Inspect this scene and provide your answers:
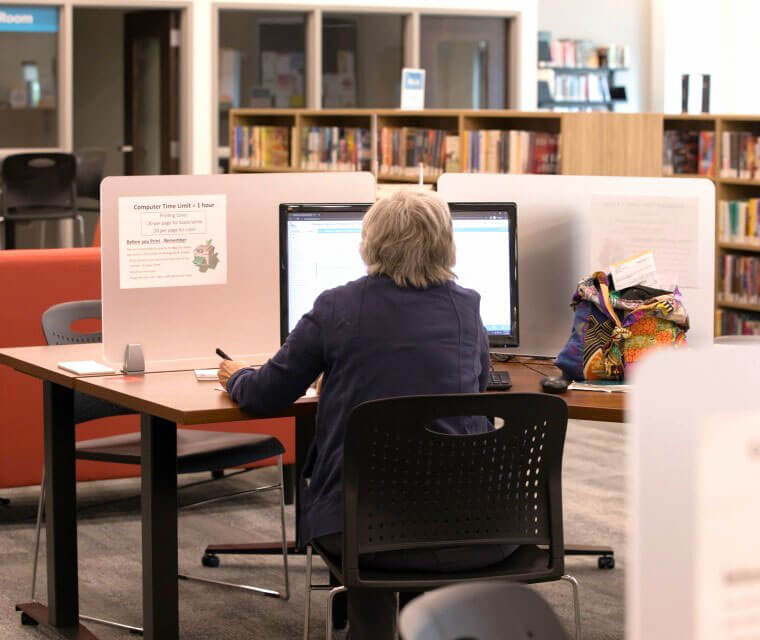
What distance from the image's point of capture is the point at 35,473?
4172mm

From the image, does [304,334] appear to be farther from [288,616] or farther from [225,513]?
[225,513]

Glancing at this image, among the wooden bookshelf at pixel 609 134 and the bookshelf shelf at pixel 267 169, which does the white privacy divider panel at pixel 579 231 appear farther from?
the bookshelf shelf at pixel 267 169

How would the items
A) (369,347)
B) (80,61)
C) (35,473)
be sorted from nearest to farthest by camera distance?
(369,347)
(35,473)
(80,61)

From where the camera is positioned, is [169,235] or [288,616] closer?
[169,235]

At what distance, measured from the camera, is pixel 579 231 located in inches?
128

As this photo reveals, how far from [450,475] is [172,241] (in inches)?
42.0

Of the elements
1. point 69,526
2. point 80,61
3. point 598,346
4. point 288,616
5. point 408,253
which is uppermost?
point 80,61

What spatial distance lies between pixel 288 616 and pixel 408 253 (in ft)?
4.25

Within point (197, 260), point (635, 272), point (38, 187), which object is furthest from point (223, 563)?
point (38, 187)

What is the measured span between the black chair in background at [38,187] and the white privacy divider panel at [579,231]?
5435 mm

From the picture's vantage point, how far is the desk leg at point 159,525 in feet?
8.91

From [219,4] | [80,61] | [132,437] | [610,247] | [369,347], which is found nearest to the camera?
[369,347]

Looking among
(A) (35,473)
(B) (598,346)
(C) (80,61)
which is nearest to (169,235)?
(B) (598,346)

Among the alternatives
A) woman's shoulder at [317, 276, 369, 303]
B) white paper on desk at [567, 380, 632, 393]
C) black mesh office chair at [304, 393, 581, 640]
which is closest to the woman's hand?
woman's shoulder at [317, 276, 369, 303]
